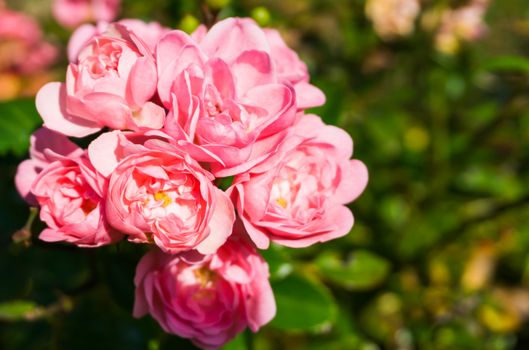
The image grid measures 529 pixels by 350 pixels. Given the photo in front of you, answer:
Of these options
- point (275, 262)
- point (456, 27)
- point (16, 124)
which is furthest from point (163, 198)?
point (456, 27)

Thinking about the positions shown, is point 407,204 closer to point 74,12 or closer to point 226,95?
point 74,12

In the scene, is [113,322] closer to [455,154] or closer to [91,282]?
[91,282]

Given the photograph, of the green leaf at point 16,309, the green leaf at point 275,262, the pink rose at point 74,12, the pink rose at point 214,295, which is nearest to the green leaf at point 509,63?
the green leaf at point 275,262

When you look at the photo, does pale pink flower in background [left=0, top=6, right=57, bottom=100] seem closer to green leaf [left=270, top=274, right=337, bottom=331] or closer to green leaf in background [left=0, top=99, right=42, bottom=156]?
green leaf in background [left=0, top=99, right=42, bottom=156]

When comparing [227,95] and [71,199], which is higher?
[227,95]

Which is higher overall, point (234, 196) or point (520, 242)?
point (234, 196)

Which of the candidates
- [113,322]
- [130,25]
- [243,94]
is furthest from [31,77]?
[243,94]
